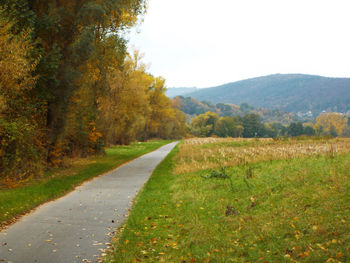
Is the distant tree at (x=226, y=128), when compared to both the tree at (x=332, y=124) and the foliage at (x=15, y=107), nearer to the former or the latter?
the tree at (x=332, y=124)

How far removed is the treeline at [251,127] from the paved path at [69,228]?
102848mm

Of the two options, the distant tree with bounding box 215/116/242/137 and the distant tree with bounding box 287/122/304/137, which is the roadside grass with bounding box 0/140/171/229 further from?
the distant tree with bounding box 215/116/242/137

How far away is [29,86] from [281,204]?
1076cm

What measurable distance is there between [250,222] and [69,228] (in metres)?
3.96

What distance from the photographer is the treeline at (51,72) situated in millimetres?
12539

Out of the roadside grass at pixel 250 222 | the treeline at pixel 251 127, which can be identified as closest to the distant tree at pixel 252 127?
the treeline at pixel 251 127

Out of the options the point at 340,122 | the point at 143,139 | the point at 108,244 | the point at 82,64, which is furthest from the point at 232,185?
the point at 340,122

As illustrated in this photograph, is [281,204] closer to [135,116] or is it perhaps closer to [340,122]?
[135,116]

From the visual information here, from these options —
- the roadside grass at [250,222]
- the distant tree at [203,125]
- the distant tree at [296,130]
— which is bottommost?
the distant tree at [296,130]

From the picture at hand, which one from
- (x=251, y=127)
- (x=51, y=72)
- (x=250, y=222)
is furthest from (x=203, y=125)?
(x=250, y=222)

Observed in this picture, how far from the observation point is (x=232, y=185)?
37.5 feet

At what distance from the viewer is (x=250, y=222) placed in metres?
7.41

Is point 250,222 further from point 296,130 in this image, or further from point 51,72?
point 296,130

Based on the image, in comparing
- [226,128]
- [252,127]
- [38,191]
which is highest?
[226,128]
